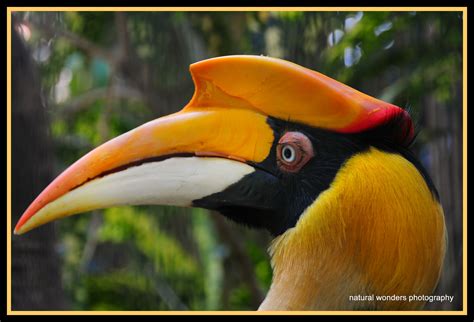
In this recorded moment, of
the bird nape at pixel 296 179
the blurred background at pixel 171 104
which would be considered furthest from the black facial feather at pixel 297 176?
the blurred background at pixel 171 104

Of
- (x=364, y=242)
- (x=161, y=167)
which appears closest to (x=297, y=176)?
(x=364, y=242)

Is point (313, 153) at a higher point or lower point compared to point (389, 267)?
higher

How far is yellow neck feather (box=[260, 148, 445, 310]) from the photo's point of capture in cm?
145

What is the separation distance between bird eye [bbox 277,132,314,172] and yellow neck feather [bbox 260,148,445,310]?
9 cm

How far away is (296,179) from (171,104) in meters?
1.57

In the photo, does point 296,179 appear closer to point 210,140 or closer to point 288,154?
point 288,154

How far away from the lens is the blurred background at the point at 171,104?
2125 millimetres

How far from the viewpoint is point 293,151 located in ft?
5.01

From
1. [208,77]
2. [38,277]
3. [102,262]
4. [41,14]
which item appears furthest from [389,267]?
[102,262]

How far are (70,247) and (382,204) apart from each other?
8.99 feet

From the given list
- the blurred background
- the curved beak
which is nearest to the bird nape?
the curved beak

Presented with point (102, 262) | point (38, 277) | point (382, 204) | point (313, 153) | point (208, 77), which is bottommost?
point (102, 262)

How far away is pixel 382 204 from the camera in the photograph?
145 cm

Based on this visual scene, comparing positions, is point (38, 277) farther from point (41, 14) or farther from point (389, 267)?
point (389, 267)
